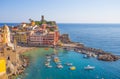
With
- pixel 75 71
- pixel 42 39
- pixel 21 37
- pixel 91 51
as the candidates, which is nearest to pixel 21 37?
pixel 21 37

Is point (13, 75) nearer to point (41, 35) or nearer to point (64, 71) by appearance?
point (64, 71)

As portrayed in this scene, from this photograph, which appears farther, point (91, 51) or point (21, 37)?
point (21, 37)

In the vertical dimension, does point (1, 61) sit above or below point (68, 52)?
above

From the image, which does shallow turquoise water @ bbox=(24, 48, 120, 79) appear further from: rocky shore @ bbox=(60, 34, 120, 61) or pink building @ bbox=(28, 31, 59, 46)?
pink building @ bbox=(28, 31, 59, 46)

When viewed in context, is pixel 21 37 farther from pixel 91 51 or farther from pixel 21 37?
pixel 91 51

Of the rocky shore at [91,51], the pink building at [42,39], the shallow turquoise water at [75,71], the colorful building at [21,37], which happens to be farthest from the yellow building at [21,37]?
the shallow turquoise water at [75,71]

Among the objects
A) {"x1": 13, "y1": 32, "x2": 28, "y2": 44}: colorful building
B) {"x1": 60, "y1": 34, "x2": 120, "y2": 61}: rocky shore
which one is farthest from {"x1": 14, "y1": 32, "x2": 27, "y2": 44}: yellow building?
{"x1": 60, "y1": 34, "x2": 120, "y2": 61}: rocky shore

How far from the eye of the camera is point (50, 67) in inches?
2176

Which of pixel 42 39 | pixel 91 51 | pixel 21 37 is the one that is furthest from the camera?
pixel 21 37

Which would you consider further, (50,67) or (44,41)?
(44,41)

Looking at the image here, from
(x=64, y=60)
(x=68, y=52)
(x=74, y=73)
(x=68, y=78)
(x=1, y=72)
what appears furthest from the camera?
(x=68, y=52)

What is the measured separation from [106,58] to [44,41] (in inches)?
1202

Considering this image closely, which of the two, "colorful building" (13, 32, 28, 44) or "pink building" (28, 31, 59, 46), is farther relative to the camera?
"colorful building" (13, 32, 28, 44)

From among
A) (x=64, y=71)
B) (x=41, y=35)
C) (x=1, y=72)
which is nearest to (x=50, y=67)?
(x=64, y=71)
